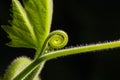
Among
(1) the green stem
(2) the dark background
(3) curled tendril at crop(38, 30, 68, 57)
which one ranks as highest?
(2) the dark background

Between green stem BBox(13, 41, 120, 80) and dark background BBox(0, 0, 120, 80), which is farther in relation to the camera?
dark background BBox(0, 0, 120, 80)

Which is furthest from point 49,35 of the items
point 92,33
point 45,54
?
point 92,33

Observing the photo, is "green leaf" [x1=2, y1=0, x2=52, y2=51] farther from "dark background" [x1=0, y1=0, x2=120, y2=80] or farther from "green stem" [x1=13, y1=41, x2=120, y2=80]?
"dark background" [x1=0, y1=0, x2=120, y2=80]

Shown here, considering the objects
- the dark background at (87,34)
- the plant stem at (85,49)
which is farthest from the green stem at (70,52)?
the dark background at (87,34)

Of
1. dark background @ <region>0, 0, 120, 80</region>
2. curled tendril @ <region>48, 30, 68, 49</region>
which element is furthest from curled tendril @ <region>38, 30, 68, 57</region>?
dark background @ <region>0, 0, 120, 80</region>

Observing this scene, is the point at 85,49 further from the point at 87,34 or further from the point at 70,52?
the point at 87,34
